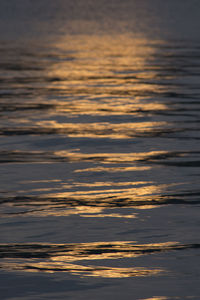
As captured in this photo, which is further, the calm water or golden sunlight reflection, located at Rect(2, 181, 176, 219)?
golden sunlight reflection, located at Rect(2, 181, 176, 219)

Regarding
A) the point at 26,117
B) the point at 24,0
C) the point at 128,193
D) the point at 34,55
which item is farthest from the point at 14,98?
the point at 24,0

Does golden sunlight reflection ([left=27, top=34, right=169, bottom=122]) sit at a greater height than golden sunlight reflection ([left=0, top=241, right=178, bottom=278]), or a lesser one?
greater

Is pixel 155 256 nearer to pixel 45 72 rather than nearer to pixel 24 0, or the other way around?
pixel 45 72

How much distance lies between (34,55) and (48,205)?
18127 millimetres

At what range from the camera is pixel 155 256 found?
16.7ft

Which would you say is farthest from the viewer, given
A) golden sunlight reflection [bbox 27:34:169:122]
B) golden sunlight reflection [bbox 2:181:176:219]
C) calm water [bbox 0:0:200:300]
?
golden sunlight reflection [bbox 27:34:169:122]

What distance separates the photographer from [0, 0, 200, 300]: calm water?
186 inches

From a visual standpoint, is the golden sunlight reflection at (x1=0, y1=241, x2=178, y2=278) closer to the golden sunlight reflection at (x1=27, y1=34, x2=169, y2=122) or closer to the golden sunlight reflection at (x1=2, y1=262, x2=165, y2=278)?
the golden sunlight reflection at (x1=2, y1=262, x2=165, y2=278)

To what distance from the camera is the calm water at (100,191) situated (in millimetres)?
4730

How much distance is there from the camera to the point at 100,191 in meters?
6.89

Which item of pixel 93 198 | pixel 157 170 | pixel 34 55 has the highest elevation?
pixel 34 55

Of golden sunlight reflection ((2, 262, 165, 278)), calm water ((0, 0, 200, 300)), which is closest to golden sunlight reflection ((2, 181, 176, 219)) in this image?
calm water ((0, 0, 200, 300))

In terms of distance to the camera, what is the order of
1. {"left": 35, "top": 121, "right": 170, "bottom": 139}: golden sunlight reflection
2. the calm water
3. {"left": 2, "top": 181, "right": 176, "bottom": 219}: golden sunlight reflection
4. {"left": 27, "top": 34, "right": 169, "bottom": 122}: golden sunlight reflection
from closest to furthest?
A: the calm water < {"left": 2, "top": 181, "right": 176, "bottom": 219}: golden sunlight reflection < {"left": 35, "top": 121, "right": 170, "bottom": 139}: golden sunlight reflection < {"left": 27, "top": 34, "right": 169, "bottom": 122}: golden sunlight reflection

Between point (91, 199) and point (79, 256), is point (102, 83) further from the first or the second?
point (79, 256)
